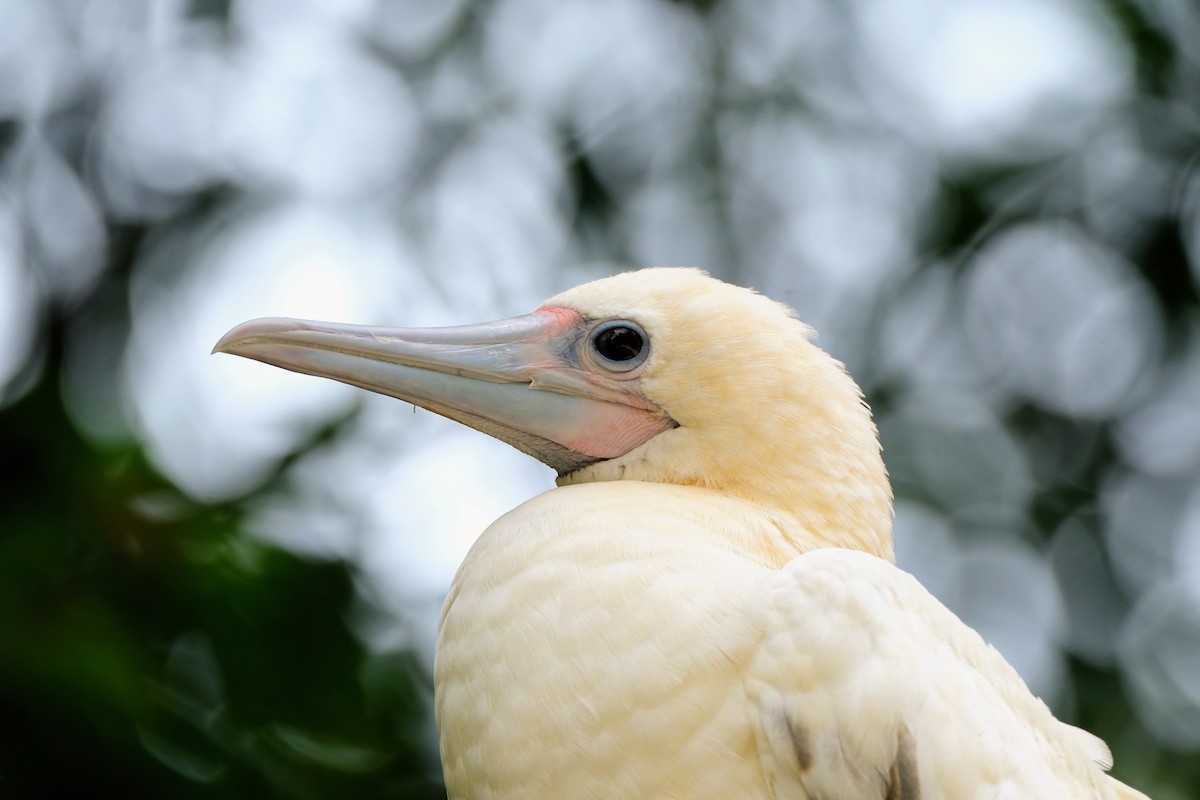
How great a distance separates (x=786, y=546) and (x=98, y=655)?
2302 mm

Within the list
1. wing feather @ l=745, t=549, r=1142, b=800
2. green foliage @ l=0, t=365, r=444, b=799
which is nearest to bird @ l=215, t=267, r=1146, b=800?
wing feather @ l=745, t=549, r=1142, b=800

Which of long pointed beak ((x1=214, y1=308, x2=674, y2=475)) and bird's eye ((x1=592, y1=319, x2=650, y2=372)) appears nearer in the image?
long pointed beak ((x1=214, y1=308, x2=674, y2=475))

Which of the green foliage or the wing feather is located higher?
the wing feather

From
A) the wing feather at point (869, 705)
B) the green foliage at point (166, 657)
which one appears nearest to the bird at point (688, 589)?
the wing feather at point (869, 705)

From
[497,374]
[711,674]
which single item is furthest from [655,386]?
[711,674]

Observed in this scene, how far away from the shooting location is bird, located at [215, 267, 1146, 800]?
2.18 meters

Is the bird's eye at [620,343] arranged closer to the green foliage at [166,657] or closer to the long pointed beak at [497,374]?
the long pointed beak at [497,374]

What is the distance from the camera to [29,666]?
3.90 m

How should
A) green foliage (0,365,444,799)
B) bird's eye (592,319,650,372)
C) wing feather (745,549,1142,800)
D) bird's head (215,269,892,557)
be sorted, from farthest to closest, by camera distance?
green foliage (0,365,444,799), bird's eye (592,319,650,372), bird's head (215,269,892,557), wing feather (745,549,1142,800)

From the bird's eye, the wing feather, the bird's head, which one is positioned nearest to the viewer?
the wing feather

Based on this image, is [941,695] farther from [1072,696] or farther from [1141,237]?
[1141,237]

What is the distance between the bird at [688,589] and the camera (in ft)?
7.15

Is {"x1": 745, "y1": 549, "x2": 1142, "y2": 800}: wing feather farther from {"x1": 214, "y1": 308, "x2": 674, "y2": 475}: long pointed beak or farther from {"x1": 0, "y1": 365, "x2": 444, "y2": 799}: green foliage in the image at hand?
{"x1": 0, "y1": 365, "x2": 444, "y2": 799}: green foliage

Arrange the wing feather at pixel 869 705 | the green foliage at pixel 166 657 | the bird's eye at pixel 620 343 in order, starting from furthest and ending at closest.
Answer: the green foliage at pixel 166 657 < the bird's eye at pixel 620 343 < the wing feather at pixel 869 705
